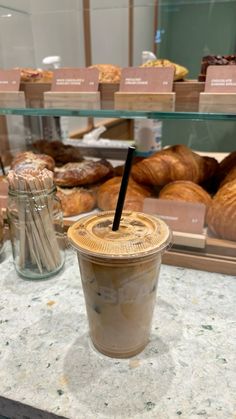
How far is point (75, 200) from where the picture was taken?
0.89 m

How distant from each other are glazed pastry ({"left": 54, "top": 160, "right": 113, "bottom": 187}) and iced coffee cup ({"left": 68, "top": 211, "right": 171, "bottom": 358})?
0.42 m

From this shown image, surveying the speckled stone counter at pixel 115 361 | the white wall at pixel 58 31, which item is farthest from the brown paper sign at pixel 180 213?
the white wall at pixel 58 31

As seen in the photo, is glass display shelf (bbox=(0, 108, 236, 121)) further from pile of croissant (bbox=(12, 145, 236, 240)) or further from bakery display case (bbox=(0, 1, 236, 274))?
pile of croissant (bbox=(12, 145, 236, 240))

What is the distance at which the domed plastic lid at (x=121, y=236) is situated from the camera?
425 mm

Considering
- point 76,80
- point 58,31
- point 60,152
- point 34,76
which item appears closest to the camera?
point 76,80

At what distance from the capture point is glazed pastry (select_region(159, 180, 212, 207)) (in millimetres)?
766

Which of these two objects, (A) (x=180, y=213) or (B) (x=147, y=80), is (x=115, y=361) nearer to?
(A) (x=180, y=213)

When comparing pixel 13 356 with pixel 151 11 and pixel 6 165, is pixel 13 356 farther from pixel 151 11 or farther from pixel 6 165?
pixel 151 11

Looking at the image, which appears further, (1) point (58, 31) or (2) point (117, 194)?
(1) point (58, 31)

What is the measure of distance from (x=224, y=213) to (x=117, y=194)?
0.94 feet

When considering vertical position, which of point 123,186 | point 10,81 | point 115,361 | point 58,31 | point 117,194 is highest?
point 58,31

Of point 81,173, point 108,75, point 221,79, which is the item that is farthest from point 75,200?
point 221,79

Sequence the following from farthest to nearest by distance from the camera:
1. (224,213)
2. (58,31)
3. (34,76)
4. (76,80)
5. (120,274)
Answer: (58,31)
(34,76)
(76,80)
(224,213)
(120,274)

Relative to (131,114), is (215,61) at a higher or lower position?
higher
